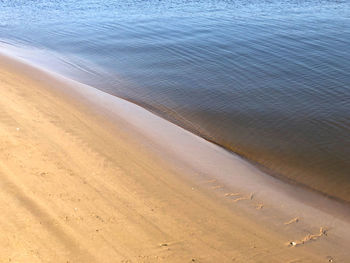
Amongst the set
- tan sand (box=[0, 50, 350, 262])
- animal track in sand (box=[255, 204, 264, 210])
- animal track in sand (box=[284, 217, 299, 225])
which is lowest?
animal track in sand (box=[284, 217, 299, 225])

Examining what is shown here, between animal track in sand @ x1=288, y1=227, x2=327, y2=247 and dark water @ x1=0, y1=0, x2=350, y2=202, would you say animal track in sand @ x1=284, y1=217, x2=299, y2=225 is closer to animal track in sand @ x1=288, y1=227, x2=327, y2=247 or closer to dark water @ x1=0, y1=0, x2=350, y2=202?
animal track in sand @ x1=288, y1=227, x2=327, y2=247

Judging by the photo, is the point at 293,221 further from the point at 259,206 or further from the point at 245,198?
the point at 245,198

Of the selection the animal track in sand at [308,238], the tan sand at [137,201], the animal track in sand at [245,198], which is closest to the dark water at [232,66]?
the tan sand at [137,201]

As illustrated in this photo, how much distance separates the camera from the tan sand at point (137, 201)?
13.7ft

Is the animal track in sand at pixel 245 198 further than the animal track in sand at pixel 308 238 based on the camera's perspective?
Yes

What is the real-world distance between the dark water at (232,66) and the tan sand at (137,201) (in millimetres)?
1080

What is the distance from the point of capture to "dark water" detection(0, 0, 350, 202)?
7516mm

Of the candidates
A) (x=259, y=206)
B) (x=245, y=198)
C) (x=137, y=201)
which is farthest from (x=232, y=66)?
(x=137, y=201)

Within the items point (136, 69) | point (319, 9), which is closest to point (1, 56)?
point (136, 69)

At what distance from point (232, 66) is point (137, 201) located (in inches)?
300

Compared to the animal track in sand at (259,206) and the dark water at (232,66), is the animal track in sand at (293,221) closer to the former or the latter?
the animal track in sand at (259,206)

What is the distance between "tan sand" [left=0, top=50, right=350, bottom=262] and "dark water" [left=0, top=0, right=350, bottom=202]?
1.08 meters

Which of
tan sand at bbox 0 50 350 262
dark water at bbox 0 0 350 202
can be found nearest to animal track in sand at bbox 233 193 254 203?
tan sand at bbox 0 50 350 262

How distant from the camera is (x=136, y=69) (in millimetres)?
11398
